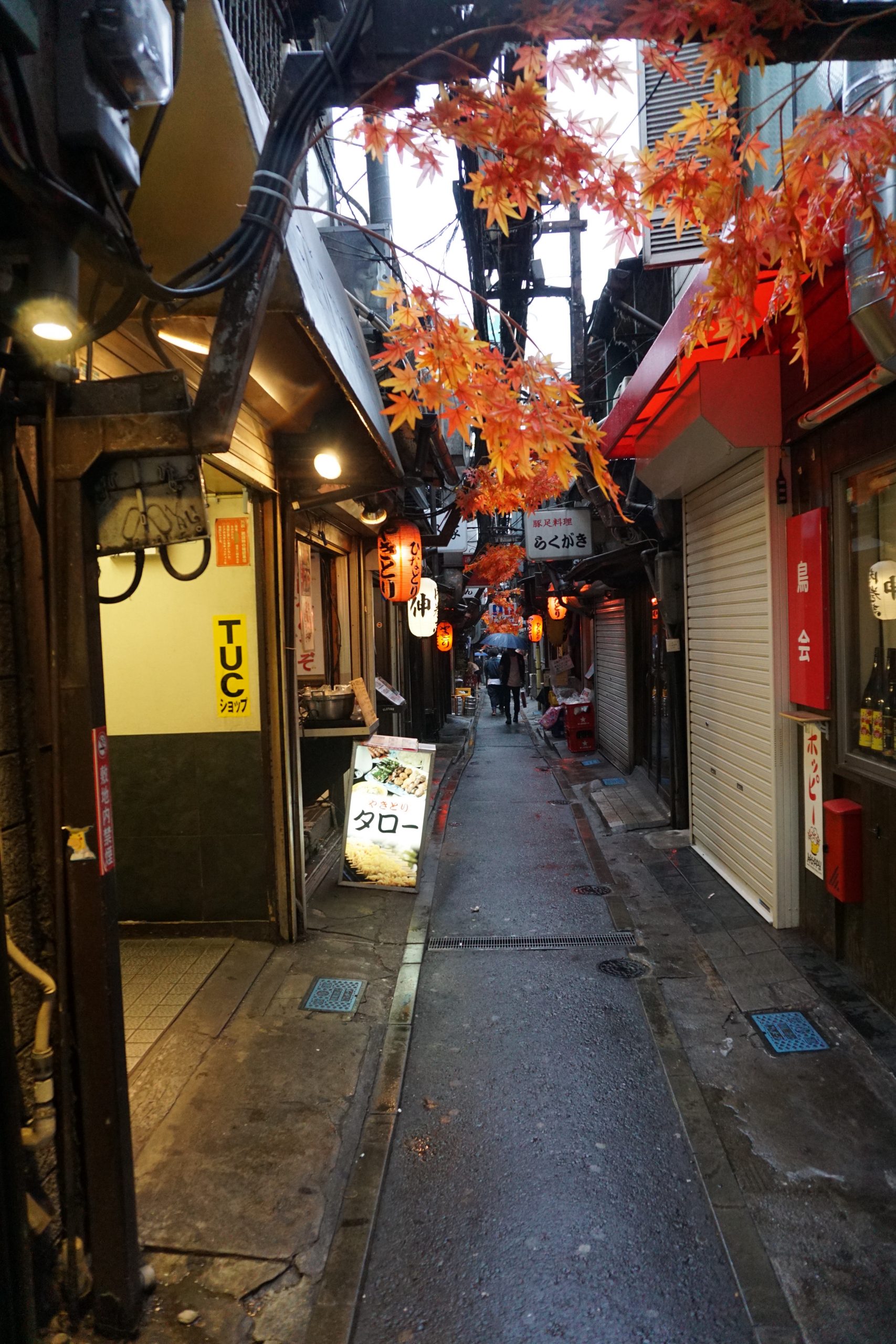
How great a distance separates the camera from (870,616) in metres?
6.10

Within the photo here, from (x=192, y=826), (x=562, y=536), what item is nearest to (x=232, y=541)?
(x=192, y=826)

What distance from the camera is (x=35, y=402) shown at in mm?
3080

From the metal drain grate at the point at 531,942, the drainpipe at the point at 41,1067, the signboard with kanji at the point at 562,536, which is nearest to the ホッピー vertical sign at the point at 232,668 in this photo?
the metal drain grate at the point at 531,942

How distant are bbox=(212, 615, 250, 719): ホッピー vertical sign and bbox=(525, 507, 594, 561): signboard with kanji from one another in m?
12.8

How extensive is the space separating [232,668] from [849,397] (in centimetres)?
580

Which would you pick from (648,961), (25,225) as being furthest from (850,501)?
(25,225)

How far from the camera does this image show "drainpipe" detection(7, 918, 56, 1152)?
303 cm

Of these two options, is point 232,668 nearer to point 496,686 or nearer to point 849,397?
point 849,397

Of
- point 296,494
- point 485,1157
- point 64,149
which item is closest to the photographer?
point 64,149

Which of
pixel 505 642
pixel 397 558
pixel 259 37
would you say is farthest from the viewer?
pixel 505 642

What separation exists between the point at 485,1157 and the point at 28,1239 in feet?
8.18

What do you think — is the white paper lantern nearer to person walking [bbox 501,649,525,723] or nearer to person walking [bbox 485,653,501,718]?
person walking [bbox 501,649,525,723]

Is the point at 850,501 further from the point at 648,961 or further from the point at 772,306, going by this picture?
the point at 648,961

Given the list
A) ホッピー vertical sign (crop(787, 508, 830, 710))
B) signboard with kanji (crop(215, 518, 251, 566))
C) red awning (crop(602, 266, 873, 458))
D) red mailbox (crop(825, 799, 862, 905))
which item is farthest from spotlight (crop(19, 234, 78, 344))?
red mailbox (crop(825, 799, 862, 905))
